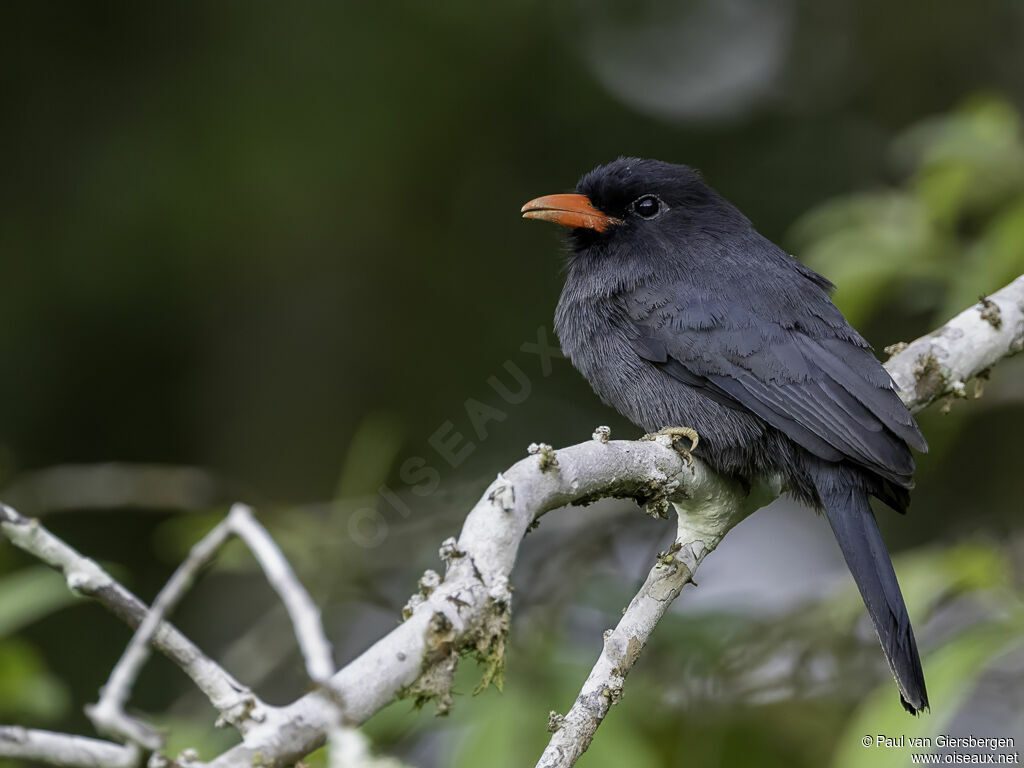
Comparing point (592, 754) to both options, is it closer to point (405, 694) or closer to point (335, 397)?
point (405, 694)

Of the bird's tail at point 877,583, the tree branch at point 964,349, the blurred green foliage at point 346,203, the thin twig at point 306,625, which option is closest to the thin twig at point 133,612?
the thin twig at point 306,625

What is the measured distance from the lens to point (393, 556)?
15.5ft

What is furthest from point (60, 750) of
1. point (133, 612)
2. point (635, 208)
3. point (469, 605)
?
point (635, 208)

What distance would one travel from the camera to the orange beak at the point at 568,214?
13.4 feet

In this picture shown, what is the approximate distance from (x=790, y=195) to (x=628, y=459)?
4867 millimetres

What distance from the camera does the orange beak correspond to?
409cm

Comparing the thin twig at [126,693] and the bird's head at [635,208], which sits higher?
the bird's head at [635,208]

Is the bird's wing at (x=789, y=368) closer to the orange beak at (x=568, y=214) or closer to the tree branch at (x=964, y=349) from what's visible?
the tree branch at (x=964, y=349)

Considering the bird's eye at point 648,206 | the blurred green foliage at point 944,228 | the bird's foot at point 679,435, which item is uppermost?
the bird's eye at point 648,206

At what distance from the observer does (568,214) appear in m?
4.10

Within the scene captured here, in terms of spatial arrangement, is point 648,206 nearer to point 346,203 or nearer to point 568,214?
point 568,214

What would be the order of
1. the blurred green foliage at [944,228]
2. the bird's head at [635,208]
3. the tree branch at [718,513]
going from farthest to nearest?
the bird's head at [635,208], the blurred green foliage at [944,228], the tree branch at [718,513]

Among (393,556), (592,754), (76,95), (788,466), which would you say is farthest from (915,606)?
(76,95)

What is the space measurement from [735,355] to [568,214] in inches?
38.8
